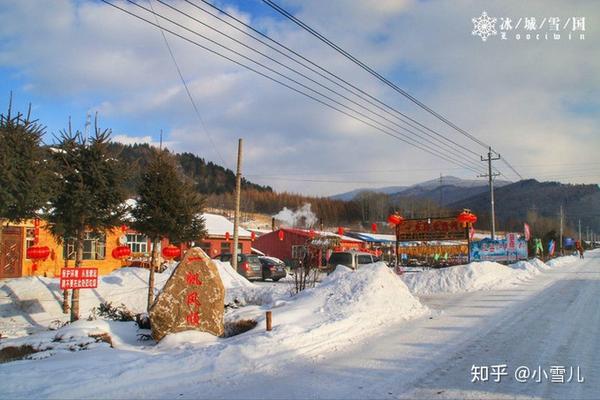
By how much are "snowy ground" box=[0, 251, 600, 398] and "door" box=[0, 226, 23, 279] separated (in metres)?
14.2

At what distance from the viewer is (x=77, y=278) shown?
10961 millimetres

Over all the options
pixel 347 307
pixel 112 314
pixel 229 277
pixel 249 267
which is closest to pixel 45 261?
pixel 229 277

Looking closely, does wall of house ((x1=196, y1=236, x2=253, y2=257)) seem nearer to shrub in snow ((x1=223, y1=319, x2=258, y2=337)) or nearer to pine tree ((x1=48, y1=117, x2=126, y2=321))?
pine tree ((x1=48, y1=117, x2=126, y2=321))

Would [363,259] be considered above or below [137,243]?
below

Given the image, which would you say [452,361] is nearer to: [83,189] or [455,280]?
[83,189]

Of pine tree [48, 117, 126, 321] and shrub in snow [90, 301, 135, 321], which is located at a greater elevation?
pine tree [48, 117, 126, 321]

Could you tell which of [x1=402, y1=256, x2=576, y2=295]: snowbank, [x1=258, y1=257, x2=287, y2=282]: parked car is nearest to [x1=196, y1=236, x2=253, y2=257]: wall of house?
[x1=258, y1=257, x2=287, y2=282]: parked car

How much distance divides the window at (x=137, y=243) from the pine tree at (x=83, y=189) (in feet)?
53.9

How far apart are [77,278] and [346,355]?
685 centimetres

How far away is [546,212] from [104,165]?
163886 millimetres

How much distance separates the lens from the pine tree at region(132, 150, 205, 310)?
44.6 feet

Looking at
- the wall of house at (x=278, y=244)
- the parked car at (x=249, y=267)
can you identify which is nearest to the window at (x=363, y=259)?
the parked car at (x=249, y=267)

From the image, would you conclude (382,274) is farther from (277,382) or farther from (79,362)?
(79,362)

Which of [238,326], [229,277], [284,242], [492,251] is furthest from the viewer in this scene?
[284,242]
